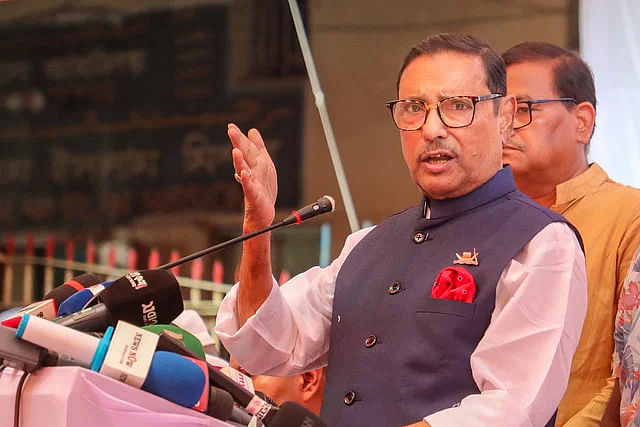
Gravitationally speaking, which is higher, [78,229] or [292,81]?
[292,81]

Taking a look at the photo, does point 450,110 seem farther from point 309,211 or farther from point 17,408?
point 17,408

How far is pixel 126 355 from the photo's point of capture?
116cm

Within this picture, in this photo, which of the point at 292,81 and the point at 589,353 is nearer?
the point at 589,353

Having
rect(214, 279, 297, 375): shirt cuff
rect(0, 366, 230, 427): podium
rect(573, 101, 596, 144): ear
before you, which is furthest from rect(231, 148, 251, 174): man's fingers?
rect(573, 101, 596, 144): ear

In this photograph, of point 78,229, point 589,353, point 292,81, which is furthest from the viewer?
point 78,229

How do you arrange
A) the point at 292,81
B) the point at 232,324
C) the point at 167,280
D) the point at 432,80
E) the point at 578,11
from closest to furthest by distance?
the point at 167,280, the point at 432,80, the point at 232,324, the point at 578,11, the point at 292,81

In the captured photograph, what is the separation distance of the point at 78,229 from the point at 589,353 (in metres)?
2.87

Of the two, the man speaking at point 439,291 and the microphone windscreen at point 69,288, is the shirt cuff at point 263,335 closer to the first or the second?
the man speaking at point 439,291

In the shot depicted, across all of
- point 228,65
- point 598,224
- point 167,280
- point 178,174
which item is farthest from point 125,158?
point 167,280

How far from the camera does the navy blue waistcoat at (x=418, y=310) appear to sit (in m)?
1.53

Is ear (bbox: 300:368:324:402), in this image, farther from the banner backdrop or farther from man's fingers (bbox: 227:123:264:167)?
the banner backdrop

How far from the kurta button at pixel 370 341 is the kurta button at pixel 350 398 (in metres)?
0.08

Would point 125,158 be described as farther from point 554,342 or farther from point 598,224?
point 554,342

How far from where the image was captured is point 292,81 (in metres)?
3.76
